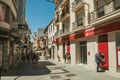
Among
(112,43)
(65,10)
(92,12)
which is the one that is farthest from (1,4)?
(65,10)

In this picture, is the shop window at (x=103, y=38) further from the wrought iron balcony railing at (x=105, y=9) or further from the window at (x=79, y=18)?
the window at (x=79, y=18)

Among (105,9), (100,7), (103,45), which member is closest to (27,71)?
(103,45)

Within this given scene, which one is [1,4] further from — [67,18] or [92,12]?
[67,18]

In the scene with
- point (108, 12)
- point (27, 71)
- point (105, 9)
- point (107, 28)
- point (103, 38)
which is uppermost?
point (105, 9)

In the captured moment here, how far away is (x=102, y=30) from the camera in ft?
60.7

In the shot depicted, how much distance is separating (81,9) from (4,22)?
31.1 feet

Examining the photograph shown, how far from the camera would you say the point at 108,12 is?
1806 centimetres

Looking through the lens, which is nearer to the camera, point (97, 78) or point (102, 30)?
point (97, 78)

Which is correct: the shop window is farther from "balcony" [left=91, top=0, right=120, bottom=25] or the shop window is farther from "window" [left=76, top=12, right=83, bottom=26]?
"window" [left=76, top=12, right=83, bottom=26]

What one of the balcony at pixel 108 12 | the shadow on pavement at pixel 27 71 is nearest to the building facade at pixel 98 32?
the balcony at pixel 108 12

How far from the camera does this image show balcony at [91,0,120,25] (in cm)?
1595

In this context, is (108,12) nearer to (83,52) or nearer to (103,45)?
(103,45)

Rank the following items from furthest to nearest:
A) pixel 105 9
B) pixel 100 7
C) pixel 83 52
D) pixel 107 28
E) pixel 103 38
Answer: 1. pixel 83 52
2. pixel 100 7
3. pixel 103 38
4. pixel 105 9
5. pixel 107 28

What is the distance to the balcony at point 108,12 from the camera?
52.3 feet
